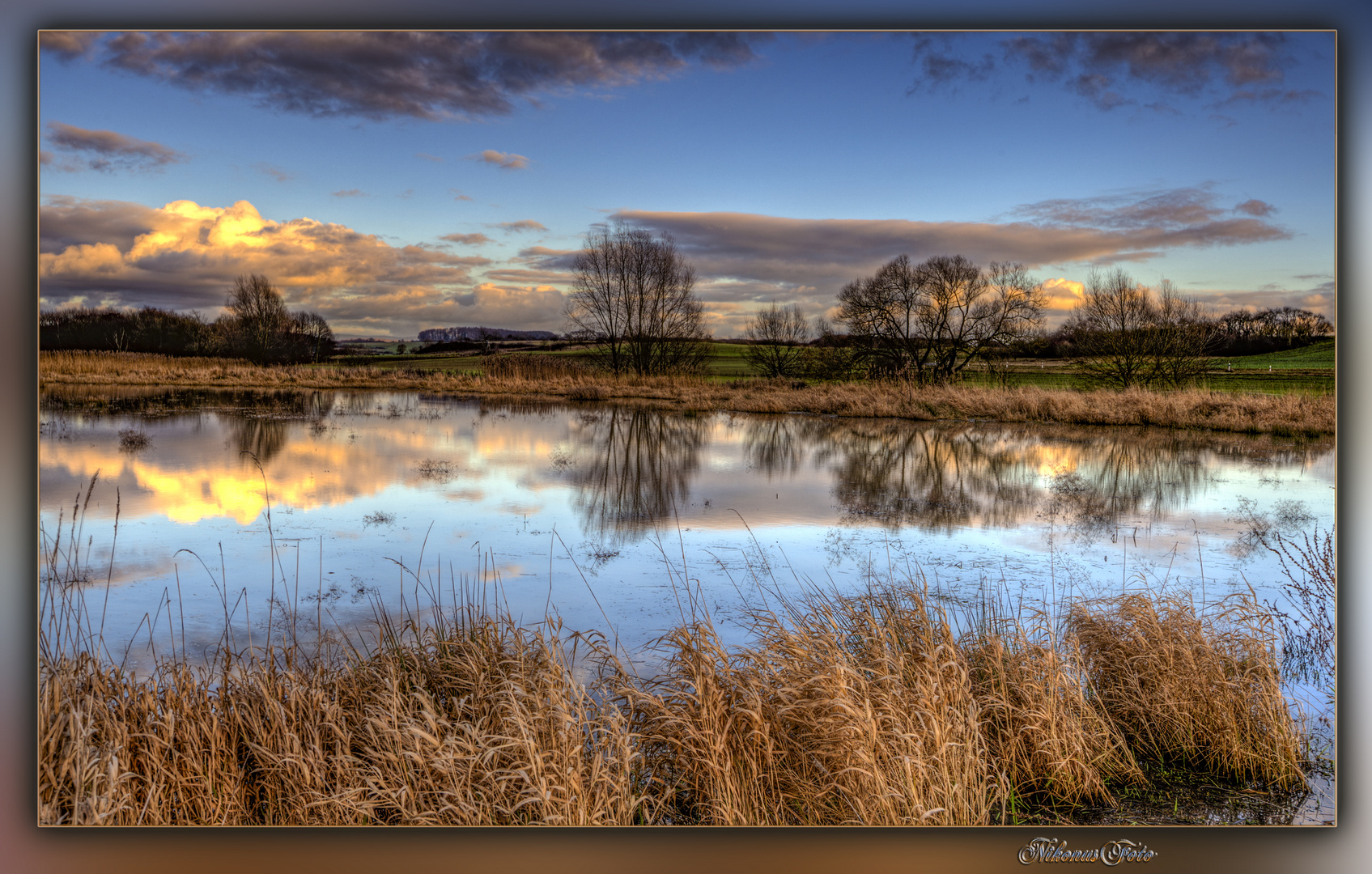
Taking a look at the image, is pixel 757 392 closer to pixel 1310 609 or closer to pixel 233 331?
pixel 233 331

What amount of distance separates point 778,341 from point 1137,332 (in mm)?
3376

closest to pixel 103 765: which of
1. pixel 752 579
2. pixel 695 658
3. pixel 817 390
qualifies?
pixel 695 658

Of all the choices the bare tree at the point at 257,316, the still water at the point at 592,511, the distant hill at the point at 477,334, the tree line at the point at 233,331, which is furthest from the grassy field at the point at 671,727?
the distant hill at the point at 477,334

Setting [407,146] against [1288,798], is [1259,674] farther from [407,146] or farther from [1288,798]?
[407,146]

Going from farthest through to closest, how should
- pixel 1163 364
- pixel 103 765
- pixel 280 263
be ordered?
pixel 1163 364 < pixel 280 263 < pixel 103 765

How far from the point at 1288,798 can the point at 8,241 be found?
24.3ft

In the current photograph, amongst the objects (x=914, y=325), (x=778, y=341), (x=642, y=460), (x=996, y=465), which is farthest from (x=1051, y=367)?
(x=642, y=460)

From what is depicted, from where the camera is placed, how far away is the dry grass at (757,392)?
5.50 metres

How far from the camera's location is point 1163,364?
7.41 metres

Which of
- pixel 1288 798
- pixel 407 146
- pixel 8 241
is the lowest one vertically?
pixel 1288 798

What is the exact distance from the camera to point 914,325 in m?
8.54

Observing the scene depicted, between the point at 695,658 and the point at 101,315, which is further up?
the point at 101,315

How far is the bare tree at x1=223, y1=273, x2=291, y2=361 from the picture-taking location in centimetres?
607

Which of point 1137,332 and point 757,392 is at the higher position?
point 1137,332
